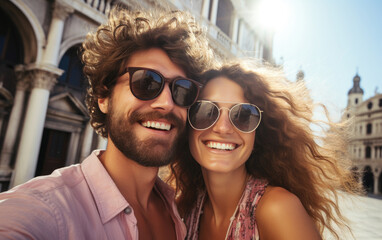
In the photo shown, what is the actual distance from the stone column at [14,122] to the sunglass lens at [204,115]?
6.26m

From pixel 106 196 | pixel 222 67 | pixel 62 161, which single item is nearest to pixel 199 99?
pixel 222 67

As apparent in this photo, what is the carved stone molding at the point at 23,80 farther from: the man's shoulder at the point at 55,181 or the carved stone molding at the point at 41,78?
the man's shoulder at the point at 55,181

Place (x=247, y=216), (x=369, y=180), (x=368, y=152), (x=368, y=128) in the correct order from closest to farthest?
(x=247, y=216)
(x=369, y=180)
(x=368, y=152)
(x=368, y=128)

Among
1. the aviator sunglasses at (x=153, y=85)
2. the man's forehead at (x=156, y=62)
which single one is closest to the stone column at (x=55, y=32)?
the man's forehead at (x=156, y=62)

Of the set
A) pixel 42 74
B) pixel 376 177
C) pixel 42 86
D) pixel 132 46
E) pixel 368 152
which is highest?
pixel 42 74

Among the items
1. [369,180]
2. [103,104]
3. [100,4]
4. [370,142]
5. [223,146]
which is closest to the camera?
[223,146]

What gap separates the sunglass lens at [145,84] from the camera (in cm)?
151

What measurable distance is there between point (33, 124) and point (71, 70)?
250 centimetres

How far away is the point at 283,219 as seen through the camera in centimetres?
132

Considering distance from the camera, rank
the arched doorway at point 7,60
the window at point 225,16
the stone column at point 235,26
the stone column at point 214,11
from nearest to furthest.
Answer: the arched doorway at point 7,60
the stone column at point 214,11
the window at point 225,16
the stone column at point 235,26

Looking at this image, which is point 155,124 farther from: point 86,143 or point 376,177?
point 376,177

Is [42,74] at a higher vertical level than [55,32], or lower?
lower

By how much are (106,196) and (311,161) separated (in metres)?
1.74

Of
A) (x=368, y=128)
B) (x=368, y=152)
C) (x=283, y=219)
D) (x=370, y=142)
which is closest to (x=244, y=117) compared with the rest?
(x=283, y=219)
